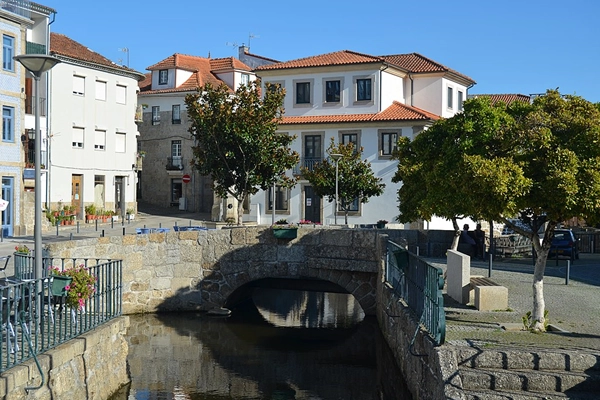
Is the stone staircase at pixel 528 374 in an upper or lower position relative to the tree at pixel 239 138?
lower

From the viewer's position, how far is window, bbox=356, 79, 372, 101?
4475 cm

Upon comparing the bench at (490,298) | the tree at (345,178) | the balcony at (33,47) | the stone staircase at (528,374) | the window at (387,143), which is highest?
the balcony at (33,47)

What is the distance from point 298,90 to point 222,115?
15558mm

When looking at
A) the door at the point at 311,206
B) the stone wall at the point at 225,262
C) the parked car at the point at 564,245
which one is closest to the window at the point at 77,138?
the door at the point at 311,206

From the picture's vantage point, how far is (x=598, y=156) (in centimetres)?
1288

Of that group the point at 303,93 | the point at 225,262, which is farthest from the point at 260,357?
the point at 303,93

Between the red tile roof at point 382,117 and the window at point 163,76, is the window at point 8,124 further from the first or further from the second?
the window at point 163,76

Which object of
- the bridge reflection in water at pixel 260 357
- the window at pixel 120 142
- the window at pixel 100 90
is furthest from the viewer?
the window at pixel 120 142

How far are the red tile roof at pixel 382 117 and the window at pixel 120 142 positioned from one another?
1068cm

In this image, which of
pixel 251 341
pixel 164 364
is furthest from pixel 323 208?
pixel 164 364

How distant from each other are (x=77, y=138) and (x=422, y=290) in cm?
3580

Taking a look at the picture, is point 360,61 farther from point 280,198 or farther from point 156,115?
point 156,115

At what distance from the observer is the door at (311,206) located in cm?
4531

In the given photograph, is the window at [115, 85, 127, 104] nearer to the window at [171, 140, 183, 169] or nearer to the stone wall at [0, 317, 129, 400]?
the window at [171, 140, 183, 169]
